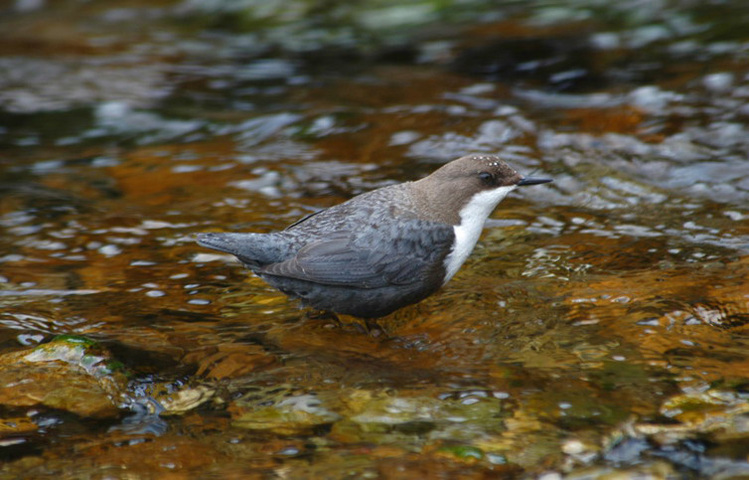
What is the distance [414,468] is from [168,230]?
2.94 metres

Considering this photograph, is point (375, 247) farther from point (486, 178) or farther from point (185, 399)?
point (185, 399)

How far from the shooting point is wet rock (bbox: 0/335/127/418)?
3.70m

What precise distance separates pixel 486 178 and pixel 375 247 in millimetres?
727

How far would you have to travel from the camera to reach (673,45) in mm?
8133

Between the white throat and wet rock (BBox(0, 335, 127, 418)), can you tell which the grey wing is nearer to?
the white throat

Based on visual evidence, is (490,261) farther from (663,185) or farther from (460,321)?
(663,185)

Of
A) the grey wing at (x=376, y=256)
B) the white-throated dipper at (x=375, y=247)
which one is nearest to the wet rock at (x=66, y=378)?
the white-throated dipper at (x=375, y=247)

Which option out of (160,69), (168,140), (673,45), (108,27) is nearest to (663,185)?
(673,45)

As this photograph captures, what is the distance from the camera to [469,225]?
454 centimetres

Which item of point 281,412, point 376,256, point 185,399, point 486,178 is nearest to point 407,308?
point 376,256

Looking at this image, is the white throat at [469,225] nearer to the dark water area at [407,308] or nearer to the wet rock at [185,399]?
the dark water area at [407,308]

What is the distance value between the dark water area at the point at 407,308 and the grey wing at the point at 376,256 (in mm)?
309

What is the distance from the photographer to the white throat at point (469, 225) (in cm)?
442

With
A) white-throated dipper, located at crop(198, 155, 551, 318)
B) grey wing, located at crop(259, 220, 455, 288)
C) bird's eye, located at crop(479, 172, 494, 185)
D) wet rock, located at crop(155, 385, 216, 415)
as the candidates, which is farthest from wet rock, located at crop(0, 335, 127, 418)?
bird's eye, located at crop(479, 172, 494, 185)
